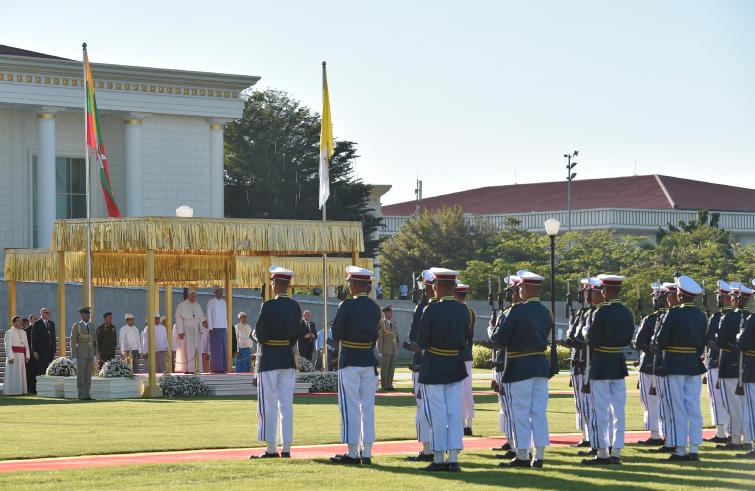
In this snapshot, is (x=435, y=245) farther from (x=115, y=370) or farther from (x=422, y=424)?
(x=422, y=424)

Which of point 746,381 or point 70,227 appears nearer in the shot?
point 746,381

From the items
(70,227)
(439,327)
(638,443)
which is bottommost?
(638,443)

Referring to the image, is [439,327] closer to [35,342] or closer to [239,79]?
[35,342]

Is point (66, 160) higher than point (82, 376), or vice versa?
point (66, 160)

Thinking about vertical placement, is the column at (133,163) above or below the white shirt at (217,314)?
above

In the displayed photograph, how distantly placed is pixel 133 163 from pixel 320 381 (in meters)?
24.5

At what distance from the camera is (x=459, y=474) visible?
1469cm

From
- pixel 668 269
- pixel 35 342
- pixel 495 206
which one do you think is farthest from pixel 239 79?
pixel 495 206

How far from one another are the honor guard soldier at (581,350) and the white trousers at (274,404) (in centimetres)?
333

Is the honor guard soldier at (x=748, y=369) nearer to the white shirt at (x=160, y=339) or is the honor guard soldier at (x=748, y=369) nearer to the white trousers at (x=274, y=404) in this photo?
the white trousers at (x=274, y=404)

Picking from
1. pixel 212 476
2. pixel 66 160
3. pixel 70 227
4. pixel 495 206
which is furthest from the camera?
pixel 495 206

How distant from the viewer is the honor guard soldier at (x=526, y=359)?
15562 mm

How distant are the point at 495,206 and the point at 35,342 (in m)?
58.7

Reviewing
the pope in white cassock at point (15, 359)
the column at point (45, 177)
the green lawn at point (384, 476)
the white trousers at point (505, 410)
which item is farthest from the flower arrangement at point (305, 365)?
the column at point (45, 177)
